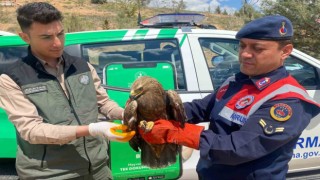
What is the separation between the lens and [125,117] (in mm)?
1775

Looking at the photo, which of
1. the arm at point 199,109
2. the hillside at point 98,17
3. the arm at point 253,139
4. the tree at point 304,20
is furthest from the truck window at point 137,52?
the hillside at point 98,17

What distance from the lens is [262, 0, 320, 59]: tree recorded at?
871 centimetres

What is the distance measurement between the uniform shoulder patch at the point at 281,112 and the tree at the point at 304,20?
7.69 metres

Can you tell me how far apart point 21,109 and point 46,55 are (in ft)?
1.01

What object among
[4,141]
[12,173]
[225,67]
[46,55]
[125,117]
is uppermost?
[46,55]

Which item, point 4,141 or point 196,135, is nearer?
point 196,135

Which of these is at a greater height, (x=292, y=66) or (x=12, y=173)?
(x=292, y=66)

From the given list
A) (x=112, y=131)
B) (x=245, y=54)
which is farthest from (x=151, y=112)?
(x=245, y=54)

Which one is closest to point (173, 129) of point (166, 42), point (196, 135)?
point (196, 135)

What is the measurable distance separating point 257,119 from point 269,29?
1.26 feet

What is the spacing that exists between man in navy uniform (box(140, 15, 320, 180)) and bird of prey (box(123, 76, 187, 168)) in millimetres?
76

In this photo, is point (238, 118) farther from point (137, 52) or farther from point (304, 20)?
point (304, 20)

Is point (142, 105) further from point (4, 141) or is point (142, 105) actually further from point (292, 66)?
point (292, 66)

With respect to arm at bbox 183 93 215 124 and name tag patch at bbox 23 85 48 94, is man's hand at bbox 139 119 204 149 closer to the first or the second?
arm at bbox 183 93 215 124
